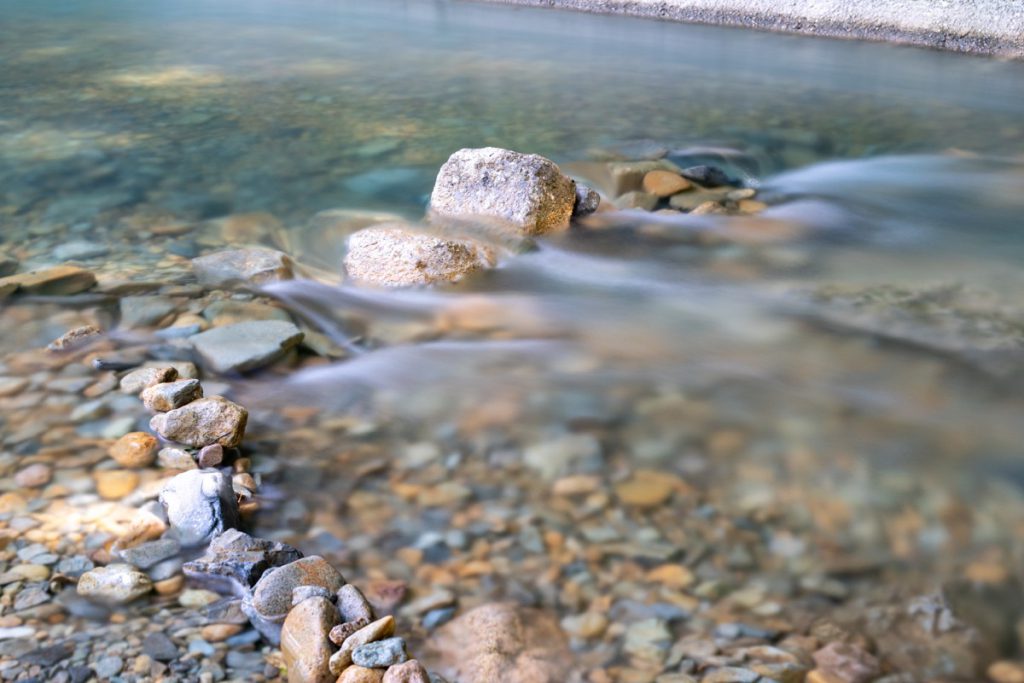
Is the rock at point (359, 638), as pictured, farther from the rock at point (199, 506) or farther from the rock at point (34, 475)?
the rock at point (34, 475)

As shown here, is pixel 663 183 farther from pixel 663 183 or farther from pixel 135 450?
pixel 135 450

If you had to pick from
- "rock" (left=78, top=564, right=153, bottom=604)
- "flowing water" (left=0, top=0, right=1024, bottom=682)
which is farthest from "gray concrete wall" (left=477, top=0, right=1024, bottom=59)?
"rock" (left=78, top=564, right=153, bottom=604)

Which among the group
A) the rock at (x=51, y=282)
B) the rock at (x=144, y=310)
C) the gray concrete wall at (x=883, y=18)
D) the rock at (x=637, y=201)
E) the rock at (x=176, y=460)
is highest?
the gray concrete wall at (x=883, y=18)

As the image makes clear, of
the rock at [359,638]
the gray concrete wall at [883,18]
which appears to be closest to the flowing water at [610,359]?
the rock at [359,638]

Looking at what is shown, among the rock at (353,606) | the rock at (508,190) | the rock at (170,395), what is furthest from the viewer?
the rock at (508,190)

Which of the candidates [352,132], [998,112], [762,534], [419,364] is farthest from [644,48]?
[762,534]

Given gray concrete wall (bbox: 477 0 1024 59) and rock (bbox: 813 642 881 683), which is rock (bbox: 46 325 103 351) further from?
gray concrete wall (bbox: 477 0 1024 59)

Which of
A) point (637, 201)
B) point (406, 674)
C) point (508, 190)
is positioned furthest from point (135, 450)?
point (637, 201)

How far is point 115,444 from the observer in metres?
2.88

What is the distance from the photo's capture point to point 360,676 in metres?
1.99

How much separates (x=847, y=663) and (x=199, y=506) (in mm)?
1684

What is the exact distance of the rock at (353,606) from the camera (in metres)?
2.19

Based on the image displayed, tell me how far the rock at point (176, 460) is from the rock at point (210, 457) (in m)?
0.02

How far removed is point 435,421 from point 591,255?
1889 millimetres
